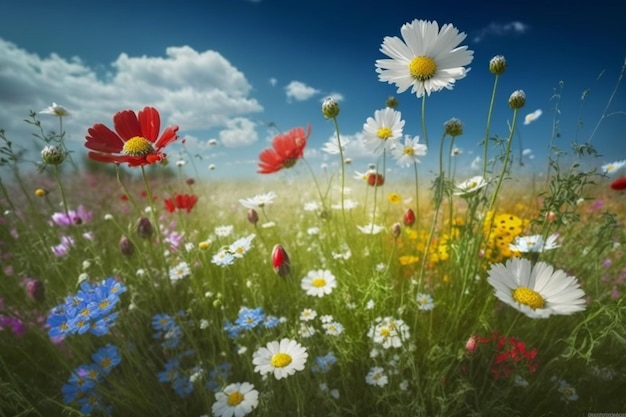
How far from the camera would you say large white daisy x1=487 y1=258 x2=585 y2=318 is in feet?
2.49

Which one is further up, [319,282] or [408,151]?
[408,151]

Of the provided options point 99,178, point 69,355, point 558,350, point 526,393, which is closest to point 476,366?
point 526,393

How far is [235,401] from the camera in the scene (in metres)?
0.94

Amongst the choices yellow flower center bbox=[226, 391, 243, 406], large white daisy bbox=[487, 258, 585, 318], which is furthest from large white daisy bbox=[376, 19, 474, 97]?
yellow flower center bbox=[226, 391, 243, 406]

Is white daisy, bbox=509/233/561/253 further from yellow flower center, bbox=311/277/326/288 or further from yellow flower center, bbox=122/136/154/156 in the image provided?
yellow flower center, bbox=122/136/154/156

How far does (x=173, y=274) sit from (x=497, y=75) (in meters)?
1.46

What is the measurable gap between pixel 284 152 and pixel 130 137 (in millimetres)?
570

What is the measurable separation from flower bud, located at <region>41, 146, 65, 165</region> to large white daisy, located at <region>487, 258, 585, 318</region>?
1.24 meters

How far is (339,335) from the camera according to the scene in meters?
1.18

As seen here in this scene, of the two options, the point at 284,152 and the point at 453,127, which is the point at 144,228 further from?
the point at 453,127

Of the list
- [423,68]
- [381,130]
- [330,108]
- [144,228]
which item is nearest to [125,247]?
[144,228]

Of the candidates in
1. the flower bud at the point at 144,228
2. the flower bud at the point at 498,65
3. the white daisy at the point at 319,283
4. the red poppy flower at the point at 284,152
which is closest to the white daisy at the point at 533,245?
the flower bud at the point at 498,65

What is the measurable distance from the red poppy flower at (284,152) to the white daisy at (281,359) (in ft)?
2.37

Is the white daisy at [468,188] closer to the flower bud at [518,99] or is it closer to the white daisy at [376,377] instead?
the flower bud at [518,99]
